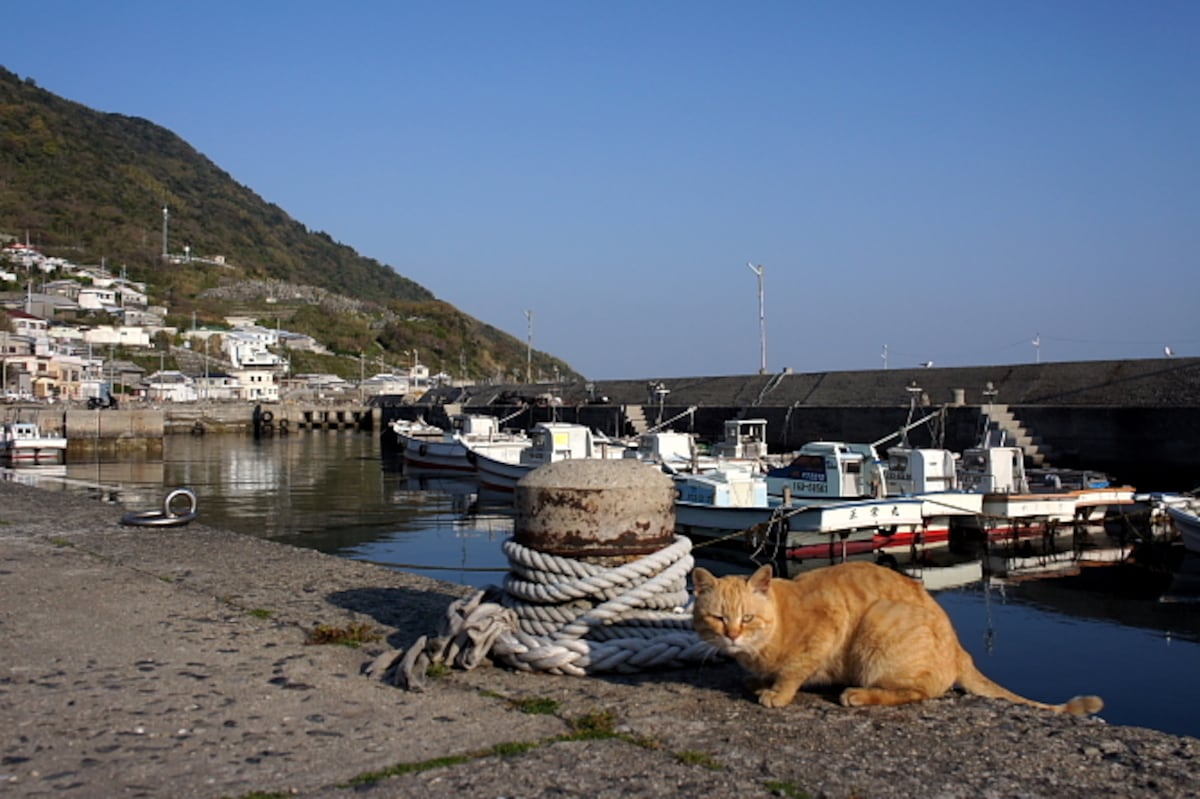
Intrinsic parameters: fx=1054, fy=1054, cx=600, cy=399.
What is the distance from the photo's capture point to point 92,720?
16.9 ft

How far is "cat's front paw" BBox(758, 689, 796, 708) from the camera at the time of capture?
5.35m

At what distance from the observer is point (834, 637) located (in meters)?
5.44

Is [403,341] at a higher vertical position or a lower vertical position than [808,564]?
higher

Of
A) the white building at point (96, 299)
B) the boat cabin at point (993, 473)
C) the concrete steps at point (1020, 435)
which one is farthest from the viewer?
the white building at point (96, 299)

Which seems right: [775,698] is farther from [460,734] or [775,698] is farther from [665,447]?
[665,447]

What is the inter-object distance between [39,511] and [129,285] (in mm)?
149705

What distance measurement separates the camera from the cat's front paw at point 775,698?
5352mm

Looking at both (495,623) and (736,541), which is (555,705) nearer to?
(495,623)

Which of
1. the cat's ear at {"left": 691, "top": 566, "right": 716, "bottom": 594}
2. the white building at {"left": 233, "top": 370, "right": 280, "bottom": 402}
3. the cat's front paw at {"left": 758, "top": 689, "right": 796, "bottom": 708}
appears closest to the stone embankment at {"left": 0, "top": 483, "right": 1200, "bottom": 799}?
the cat's front paw at {"left": 758, "top": 689, "right": 796, "bottom": 708}

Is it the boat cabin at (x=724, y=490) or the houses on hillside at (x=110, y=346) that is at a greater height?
the houses on hillside at (x=110, y=346)

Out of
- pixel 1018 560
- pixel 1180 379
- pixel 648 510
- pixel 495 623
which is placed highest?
pixel 1180 379

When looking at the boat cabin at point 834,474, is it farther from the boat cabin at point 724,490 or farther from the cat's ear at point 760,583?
the cat's ear at point 760,583

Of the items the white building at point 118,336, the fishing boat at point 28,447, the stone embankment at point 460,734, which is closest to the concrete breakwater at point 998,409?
the fishing boat at point 28,447

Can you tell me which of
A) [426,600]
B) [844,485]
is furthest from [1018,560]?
[426,600]
